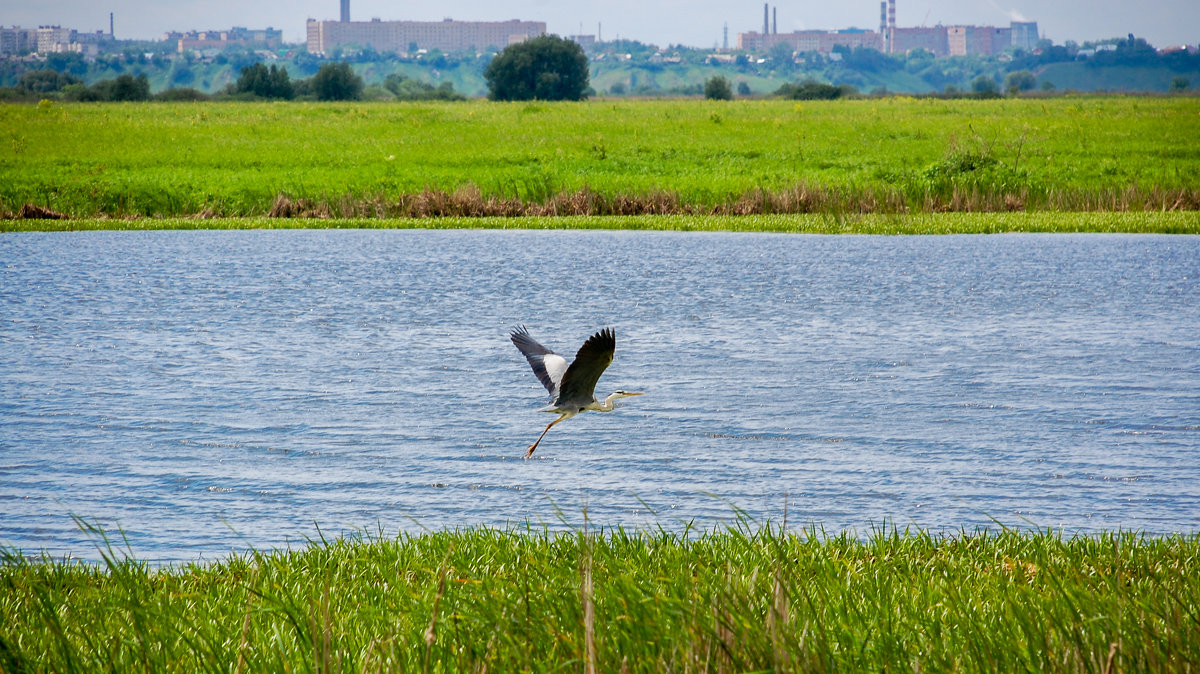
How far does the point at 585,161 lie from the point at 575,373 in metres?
38.5

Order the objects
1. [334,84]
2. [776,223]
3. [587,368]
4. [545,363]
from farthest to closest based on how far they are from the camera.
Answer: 1. [334,84]
2. [776,223]
3. [545,363]
4. [587,368]

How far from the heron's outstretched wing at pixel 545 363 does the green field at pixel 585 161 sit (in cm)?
2130

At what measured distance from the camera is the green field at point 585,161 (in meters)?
29.9

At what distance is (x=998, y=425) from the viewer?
31.3 feet

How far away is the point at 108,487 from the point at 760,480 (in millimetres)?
4228

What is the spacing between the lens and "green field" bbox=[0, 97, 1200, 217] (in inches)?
1176

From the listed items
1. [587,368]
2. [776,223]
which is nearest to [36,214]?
[776,223]

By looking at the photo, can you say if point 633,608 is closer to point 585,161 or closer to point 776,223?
point 776,223

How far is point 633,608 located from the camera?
142 inches

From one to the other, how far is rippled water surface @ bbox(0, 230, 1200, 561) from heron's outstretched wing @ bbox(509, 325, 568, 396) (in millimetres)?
666

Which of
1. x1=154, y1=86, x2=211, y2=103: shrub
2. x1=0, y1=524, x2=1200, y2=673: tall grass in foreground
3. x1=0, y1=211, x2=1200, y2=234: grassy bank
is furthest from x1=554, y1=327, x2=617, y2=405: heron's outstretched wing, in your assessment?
x1=154, y1=86, x2=211, y2=103: shrub

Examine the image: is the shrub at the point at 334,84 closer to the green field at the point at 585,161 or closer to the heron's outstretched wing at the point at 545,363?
the green field at the point at 585,161

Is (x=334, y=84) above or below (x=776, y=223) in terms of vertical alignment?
above

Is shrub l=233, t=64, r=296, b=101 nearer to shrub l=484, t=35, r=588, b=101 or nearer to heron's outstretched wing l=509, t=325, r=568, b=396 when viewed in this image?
shrub l=484, t=35, r=588, b=101
